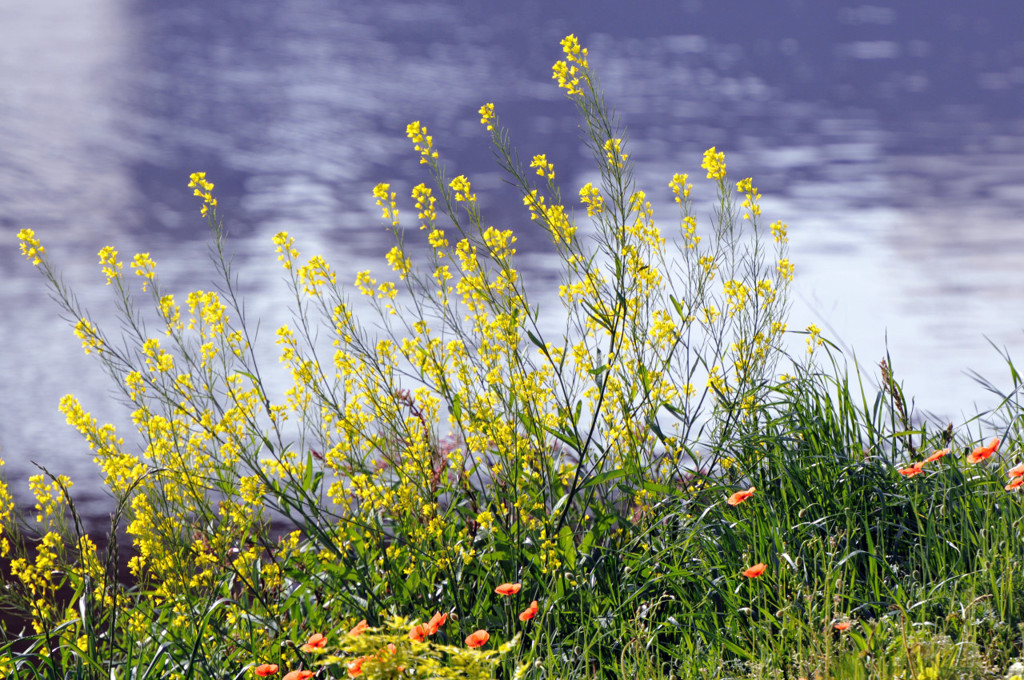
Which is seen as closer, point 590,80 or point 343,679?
point 343,679

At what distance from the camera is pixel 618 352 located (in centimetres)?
317

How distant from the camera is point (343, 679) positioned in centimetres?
268

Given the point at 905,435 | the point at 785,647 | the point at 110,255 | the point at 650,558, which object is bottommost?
the point at 785,647

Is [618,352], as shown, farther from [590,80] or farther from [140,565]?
[140,565]

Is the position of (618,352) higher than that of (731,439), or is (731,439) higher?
(618,352)

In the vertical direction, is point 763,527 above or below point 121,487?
below

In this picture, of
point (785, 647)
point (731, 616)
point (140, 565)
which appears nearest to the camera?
point (785, 647)

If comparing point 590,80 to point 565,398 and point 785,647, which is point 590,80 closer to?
point 565,398

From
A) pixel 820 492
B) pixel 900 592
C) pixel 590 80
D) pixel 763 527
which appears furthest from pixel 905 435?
pixel 590 80

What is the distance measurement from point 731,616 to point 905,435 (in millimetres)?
1172

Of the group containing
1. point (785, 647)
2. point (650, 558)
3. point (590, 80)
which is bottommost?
point (785, 647)

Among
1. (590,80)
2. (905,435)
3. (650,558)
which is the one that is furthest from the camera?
(905,435)

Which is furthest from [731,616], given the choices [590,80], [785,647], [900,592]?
[590,80]

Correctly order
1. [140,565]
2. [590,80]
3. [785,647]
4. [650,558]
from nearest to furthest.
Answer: [785,647] < [650,558] < [590,80] < [140,565]
